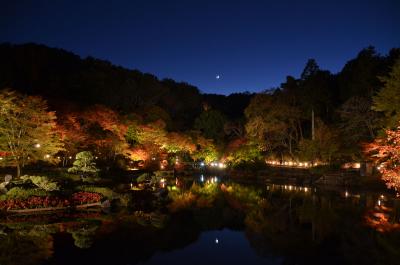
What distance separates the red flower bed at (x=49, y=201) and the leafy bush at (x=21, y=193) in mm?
286

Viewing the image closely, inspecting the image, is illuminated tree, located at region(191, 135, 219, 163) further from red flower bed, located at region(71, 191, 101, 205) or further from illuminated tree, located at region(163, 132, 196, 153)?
red flower bed, located at region(71, 191, 101, 205)

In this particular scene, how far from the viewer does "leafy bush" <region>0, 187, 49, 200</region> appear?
53.3 feet

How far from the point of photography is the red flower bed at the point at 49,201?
1571 centimetres

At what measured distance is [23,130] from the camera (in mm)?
19109

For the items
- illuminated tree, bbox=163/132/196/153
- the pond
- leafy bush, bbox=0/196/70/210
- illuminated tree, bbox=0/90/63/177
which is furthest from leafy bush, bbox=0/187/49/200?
illuminated tree, bbox=163/132/196/153

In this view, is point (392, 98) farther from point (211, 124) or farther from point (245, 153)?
point (211, 124)

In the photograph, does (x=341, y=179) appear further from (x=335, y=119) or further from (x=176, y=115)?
(x=176, y=115)

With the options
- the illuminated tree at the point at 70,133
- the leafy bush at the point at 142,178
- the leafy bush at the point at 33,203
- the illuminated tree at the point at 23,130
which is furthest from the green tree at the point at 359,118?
the leafy bush at the point at 33,203

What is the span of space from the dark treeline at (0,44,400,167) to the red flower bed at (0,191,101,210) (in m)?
11.1

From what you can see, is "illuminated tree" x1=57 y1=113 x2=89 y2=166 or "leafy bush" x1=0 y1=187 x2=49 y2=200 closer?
"leafy bush" x1=0 y1=187 x2=49 y2=200

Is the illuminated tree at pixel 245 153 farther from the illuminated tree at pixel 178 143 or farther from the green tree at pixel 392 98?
the green tree at pixel 392 98

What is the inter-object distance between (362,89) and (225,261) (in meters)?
27.0

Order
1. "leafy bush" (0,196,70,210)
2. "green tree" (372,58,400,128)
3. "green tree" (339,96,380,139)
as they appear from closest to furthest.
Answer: "leafy bush" (0,196,70,210) → "green tree" (372,58,400,128) → "green tree" (339,96,380,139)

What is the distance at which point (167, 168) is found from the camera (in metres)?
39.0
